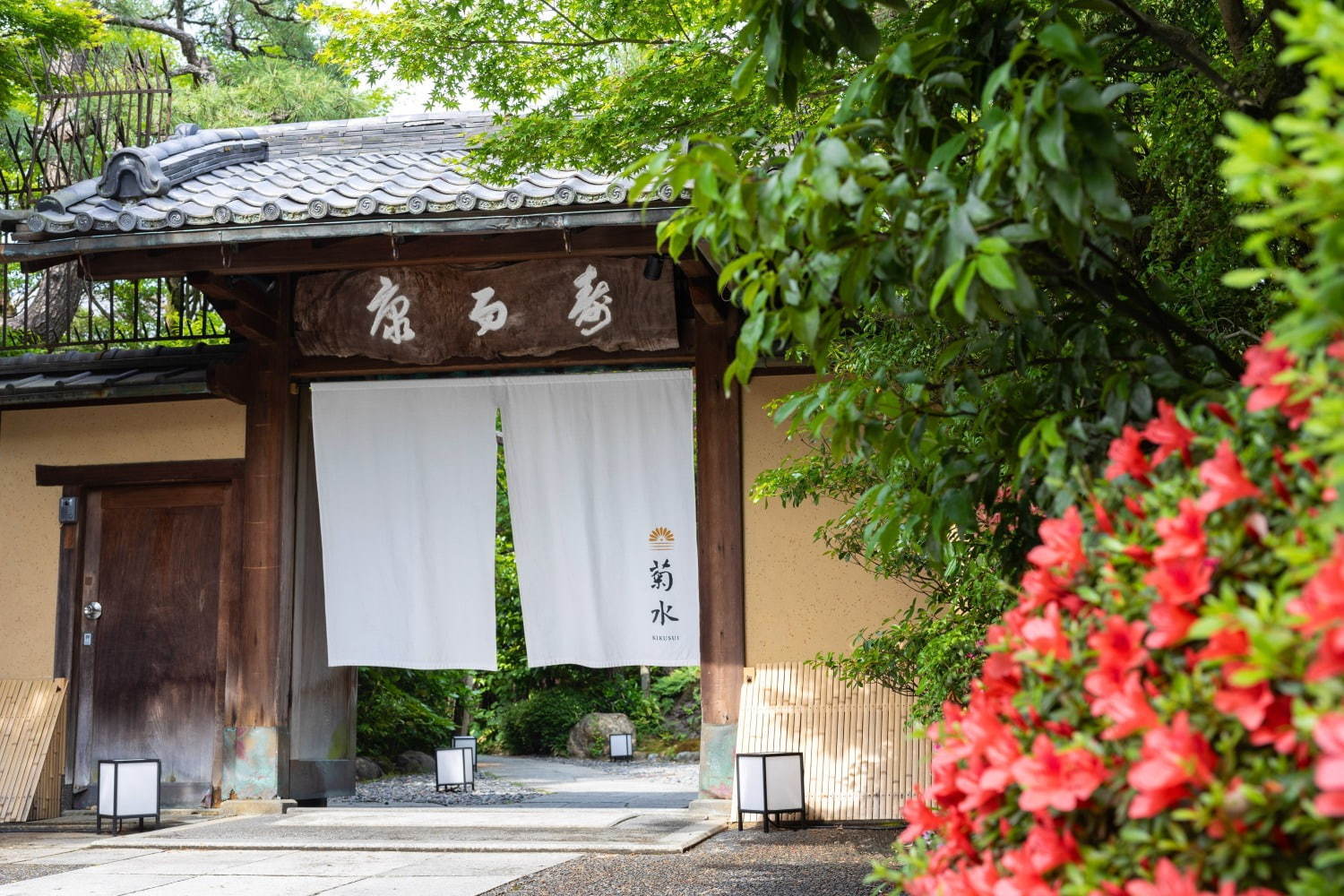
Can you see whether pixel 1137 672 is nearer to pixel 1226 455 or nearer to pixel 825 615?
pixel 1226 455

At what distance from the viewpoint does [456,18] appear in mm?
5648

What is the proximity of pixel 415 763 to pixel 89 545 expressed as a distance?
5898mm

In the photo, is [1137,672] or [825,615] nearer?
[1137,672]

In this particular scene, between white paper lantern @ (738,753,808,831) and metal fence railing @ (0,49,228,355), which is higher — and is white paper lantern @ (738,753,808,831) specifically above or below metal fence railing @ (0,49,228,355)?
below

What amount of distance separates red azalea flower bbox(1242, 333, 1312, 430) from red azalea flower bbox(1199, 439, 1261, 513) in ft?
0.22

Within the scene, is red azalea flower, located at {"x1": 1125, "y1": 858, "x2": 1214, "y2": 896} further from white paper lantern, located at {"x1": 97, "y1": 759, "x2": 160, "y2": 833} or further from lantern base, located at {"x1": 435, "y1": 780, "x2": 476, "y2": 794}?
lantern base, located at {"x1": 435, "y1": 780, "x2": 476, "y2": 794}

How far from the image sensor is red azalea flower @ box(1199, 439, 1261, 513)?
1.47m

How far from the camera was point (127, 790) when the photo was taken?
21.1 feet

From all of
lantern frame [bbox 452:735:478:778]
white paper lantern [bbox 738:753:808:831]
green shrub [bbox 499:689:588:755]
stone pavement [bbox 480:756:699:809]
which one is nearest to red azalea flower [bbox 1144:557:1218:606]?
white paper lantern [bbox 738:753:808:831]

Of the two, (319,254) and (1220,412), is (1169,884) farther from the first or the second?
(319,254)

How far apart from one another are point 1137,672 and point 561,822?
5.34 meters

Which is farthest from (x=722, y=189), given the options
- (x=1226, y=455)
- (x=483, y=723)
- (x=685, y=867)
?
(x=483, y=723)

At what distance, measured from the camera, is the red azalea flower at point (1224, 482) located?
4.82 feet

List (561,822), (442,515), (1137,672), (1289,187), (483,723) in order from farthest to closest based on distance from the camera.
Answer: (483,723)
(442,515)
(561,822)
(1289,187)
(1137,672)
